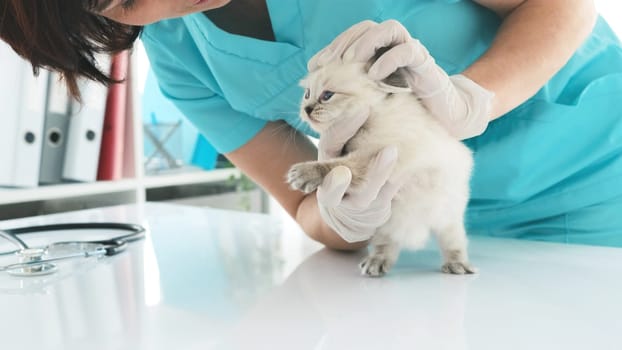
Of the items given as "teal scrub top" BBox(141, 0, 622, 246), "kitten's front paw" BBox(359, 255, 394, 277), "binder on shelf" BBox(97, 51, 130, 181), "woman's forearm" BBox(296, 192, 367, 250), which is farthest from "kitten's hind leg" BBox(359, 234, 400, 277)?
"binder on shelf" BBox(97, 51, 130, 181)

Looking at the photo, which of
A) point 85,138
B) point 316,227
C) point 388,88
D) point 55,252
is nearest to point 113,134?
point 85,138

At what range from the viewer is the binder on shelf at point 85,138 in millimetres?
1623

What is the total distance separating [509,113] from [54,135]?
1.29m

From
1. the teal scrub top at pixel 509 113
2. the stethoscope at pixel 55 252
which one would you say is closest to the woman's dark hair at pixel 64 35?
the teal scrub top at pixel 509 113

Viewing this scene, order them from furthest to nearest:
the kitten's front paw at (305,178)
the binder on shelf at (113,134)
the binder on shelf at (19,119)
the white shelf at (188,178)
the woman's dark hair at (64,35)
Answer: the white shelf at (188,178)
the binder on shelf at (113,134)
the binder on shelf at (19,119)
the woman's dark hair at (64,35)
the kitten's front paw at (305,178)

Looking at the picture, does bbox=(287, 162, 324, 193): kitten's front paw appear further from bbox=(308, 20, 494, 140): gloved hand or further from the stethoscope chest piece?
the stethoscope chest piece

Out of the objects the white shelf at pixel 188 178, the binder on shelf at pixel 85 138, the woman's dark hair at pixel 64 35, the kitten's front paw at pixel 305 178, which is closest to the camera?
the kitten's front paw at pixel 305 178

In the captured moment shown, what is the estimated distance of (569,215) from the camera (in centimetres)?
92

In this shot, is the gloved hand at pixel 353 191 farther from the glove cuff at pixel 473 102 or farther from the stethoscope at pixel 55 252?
the stethoscope at pixel 55 252

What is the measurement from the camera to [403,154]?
63 cm

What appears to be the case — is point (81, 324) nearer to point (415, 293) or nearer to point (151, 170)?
point (415, 293)

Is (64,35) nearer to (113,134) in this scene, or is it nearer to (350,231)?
(350,231)

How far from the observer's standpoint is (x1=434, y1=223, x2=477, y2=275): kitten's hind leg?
2.34 feet

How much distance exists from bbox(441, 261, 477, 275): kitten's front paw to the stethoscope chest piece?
0.55m
